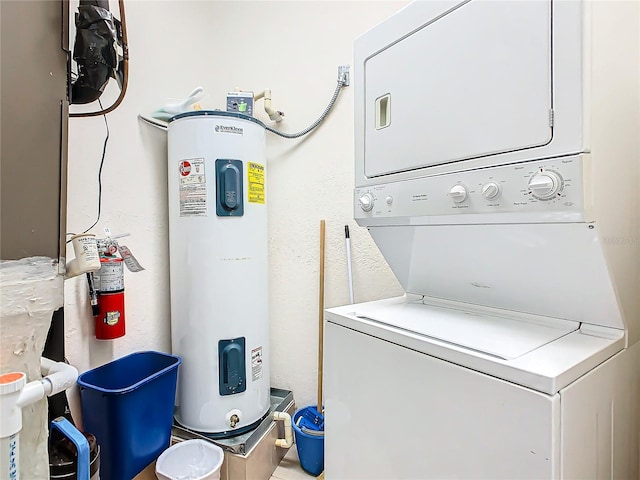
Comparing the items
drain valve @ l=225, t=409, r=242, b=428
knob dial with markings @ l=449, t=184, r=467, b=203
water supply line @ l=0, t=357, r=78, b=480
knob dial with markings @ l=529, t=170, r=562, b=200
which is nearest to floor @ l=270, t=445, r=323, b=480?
drain valve @ l=225, t=409, r=242, b=428

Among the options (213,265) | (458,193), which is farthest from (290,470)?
(458,193)

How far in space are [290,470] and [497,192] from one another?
1.78 metres

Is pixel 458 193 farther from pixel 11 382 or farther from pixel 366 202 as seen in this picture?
pixel 11 382

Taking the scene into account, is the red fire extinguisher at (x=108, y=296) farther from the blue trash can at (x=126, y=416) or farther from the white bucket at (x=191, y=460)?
the white bucket at (x=191, y=460)

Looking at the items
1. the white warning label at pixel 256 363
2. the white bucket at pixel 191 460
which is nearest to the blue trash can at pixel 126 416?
the white bucket at pixel 191 460

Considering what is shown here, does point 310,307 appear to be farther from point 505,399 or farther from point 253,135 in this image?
point 505,399

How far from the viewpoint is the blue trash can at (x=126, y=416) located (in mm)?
1308

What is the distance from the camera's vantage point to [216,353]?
66.4 inches

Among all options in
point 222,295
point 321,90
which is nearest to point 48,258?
point 222,295

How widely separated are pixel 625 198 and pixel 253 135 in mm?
1510

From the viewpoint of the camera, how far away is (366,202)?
47.9 inches

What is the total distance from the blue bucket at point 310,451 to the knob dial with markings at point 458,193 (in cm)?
141

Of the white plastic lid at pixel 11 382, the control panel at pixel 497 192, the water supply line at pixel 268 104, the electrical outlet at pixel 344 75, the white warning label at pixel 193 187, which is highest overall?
the electrical outlet at pixel 344 75

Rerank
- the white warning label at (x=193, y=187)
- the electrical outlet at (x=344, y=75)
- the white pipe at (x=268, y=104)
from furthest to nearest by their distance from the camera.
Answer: the white pipe at (x=268, y=104) → the electrical outlet at (x=344, y=75) → the white warning label at (x=193, y=187)
